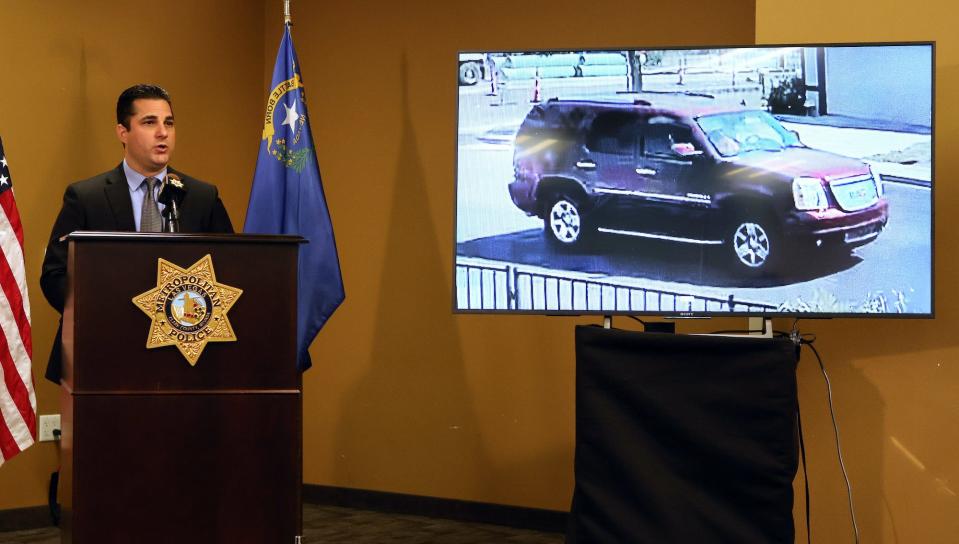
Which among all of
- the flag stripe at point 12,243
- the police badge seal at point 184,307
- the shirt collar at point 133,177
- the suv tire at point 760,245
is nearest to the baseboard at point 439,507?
the flag stripe at point 12,243

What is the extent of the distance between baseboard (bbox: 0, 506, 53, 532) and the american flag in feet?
2.37

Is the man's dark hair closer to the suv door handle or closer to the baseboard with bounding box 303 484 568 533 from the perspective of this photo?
the suv door handle

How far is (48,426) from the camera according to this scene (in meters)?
4.91

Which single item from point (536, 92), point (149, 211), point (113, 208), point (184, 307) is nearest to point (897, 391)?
point (536, 92)

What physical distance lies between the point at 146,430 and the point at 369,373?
8.58ft

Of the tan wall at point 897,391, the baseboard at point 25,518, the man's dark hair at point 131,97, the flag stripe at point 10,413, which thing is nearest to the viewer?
the tan wall at point 897,391

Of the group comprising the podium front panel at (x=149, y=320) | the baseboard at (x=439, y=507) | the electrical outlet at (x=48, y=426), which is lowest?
the baseboard at (x=439, y=507)

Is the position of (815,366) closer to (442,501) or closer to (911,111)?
(911,111)

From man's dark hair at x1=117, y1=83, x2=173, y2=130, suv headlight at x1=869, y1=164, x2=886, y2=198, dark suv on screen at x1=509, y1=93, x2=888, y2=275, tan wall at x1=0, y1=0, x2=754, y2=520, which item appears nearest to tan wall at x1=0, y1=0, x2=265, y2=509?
tan wall at x1=0, y1=0, x2=754, y2=520

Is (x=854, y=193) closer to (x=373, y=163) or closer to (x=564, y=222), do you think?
(x=564, y=222)

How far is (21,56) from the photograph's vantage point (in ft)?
15.7

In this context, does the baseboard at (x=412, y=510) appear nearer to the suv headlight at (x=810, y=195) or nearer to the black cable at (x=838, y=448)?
the black cable at (x=838, y=448)

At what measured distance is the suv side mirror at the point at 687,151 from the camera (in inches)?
127

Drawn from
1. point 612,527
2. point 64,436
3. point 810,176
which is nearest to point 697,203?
point 810,176
